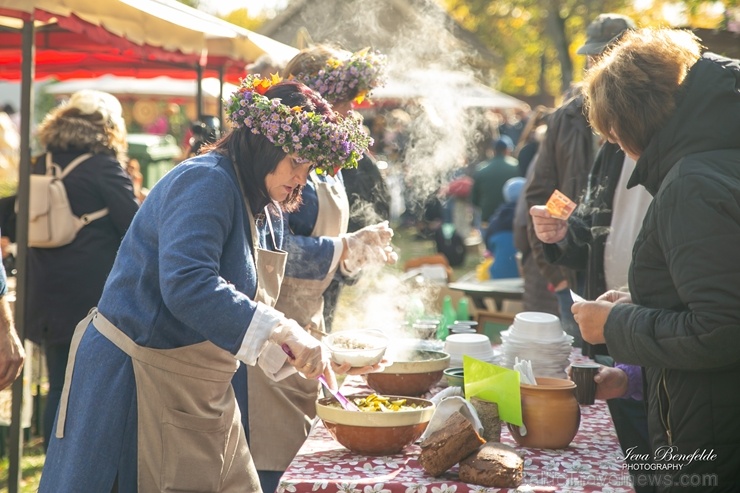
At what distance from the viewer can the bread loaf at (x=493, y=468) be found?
196cm

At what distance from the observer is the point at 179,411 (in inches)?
85.0

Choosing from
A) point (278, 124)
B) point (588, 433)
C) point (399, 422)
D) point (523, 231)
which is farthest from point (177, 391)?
point (523, 231)

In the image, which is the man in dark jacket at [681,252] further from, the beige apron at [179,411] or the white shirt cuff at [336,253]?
the white shirt cuff at [336,253]

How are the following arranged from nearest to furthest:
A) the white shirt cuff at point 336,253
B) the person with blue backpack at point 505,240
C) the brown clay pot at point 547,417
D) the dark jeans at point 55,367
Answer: the brown clay pot at point 547,417 → the white shirt cuff at point 336,253 → the dark jeans at point 55,367 → the person with blue backpack at point 505,240

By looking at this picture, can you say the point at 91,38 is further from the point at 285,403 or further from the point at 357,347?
the point at 357,347

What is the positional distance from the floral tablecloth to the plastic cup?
0.17 metres

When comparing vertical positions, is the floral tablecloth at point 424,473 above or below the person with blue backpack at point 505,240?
below

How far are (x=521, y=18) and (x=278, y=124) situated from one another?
24.8 m

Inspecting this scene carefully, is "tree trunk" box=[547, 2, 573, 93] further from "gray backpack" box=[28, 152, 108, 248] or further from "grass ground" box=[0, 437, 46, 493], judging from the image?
"grass ground" box=[0, 437, 46, 493]

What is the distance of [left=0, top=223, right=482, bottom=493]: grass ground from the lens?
14.2 feet

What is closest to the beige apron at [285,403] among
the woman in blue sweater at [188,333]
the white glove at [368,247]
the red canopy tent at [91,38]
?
the white glove at [368,247]

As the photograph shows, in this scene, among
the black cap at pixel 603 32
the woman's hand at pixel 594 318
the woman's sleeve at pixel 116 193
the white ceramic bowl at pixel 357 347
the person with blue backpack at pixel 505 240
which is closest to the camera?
the woman's hand at pixel 594 318

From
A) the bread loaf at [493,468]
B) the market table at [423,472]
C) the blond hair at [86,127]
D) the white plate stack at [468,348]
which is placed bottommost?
the market table at [423,472]

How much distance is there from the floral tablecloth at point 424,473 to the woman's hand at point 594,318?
12.7 inches
